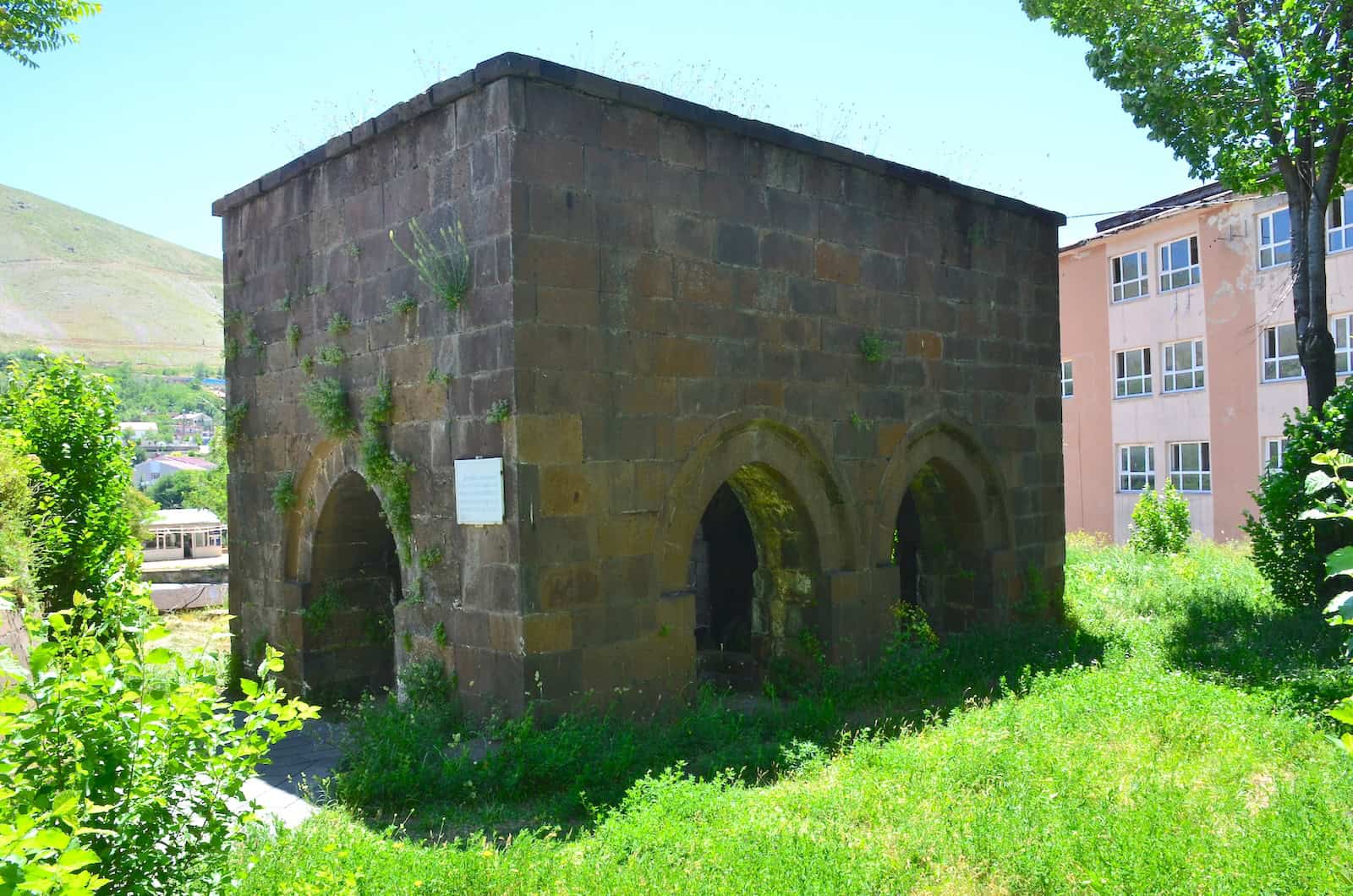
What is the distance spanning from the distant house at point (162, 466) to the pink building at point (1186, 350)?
91.2 m

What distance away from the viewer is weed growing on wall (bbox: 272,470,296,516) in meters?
9.18

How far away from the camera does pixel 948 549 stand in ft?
36.0

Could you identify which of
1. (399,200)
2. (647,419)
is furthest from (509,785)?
(399,200)

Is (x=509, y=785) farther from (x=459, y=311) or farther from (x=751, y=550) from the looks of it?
(x=751, y=550)

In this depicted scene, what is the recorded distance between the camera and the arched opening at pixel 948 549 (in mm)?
10734

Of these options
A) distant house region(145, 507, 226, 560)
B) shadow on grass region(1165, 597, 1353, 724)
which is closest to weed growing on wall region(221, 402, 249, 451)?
shadow on grass region(1165, 597, 1353, 724)

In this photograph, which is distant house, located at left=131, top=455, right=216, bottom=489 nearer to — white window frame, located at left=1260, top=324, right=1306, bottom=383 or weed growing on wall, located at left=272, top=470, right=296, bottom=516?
white window frame, located at left=1260, top=324, right=1306, bottom=383

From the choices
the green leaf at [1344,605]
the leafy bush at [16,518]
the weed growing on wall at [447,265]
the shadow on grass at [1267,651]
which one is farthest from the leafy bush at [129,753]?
the leafy bush at [16,518]

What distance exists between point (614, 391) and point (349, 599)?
360 centimetres

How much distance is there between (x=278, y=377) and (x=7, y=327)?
15405 cm

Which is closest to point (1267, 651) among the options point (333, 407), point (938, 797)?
point (938, 797)

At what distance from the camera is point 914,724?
792 centimetres

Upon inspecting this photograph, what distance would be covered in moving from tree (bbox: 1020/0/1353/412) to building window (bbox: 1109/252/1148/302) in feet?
42.6

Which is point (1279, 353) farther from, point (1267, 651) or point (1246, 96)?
point (1267, 651)
